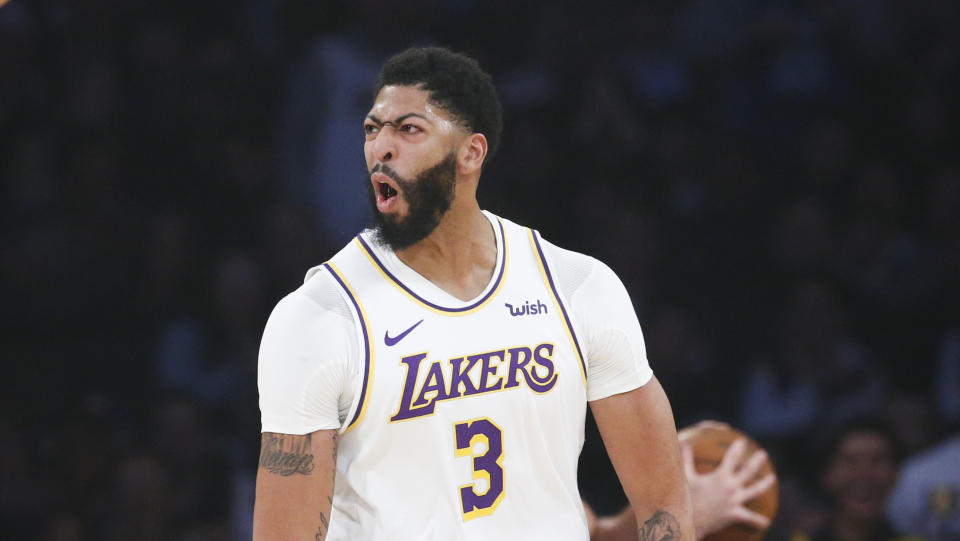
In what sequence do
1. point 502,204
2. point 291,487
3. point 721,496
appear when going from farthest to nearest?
1. point 502,204
2. point 721,496
3. point 291,487

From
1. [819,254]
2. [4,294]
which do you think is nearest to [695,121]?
[819,254]

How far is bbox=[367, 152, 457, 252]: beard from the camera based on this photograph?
9.59ft

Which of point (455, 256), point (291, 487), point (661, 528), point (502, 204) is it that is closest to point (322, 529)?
point (291, 487)

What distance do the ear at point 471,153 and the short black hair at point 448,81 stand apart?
20 mm

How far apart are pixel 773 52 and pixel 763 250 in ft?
3.89

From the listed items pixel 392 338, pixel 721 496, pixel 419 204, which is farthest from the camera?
pixel 721 496

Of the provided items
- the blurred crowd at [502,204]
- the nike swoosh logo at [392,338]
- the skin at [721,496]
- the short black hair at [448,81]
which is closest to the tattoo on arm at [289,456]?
the nike swoosh logo at [392,338]

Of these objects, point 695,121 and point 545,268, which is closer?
point 545,268

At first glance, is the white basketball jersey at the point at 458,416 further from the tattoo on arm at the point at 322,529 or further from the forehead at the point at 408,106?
the forehead at the point at 408,106

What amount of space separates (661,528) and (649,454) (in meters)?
0.17

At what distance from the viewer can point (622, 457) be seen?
3.06 meters

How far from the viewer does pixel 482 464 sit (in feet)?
9.34

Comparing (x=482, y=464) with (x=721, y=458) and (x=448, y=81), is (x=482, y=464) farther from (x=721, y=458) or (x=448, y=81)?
(x=721, y=458)

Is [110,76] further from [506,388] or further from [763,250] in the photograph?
[506,388]
